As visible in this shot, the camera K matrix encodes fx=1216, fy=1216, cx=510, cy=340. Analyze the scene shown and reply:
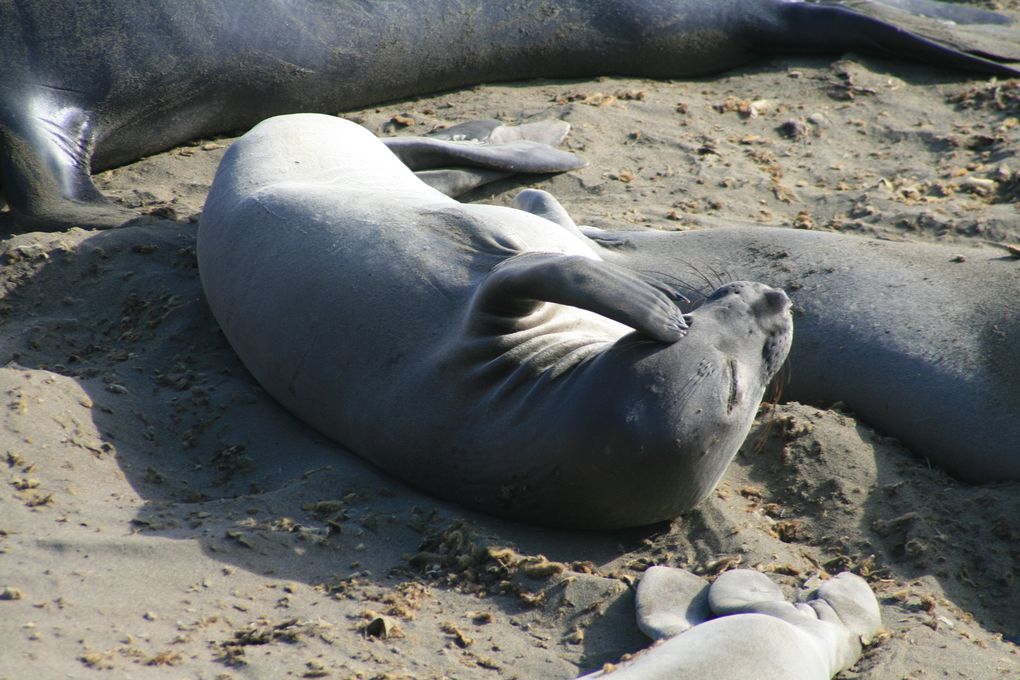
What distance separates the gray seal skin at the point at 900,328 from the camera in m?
3.91

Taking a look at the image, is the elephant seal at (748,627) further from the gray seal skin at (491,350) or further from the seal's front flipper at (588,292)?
the seal's front flipper at (588,292)

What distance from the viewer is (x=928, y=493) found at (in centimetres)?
368

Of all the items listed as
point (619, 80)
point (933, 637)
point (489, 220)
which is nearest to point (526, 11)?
point (619, 80)

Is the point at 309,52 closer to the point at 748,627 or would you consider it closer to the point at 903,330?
the point at 903,330

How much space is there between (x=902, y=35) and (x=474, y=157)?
3011 millimetres

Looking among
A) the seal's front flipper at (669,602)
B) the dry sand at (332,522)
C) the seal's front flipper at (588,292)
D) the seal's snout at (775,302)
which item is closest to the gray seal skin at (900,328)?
the dry sand at (332,522)

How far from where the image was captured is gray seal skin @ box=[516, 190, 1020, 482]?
12.8 feet

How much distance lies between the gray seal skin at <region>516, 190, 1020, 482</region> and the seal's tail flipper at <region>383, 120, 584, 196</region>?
1145 millimetres

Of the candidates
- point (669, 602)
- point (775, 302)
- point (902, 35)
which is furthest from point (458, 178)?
point (902, 35)

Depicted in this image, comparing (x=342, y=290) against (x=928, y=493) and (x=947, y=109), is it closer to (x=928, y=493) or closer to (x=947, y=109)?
(x=928, y=493)

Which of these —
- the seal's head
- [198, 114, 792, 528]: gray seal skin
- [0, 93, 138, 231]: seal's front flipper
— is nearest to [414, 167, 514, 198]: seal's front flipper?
[198, 114, 792, 528]: gray seal skin

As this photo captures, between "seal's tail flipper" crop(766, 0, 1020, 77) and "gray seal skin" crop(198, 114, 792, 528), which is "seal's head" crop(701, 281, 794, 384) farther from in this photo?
"seal's tail flipper" crop(766, 0, 1020, 77)

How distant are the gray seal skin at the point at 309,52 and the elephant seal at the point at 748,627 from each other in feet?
10.3

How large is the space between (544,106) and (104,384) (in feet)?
10.6
